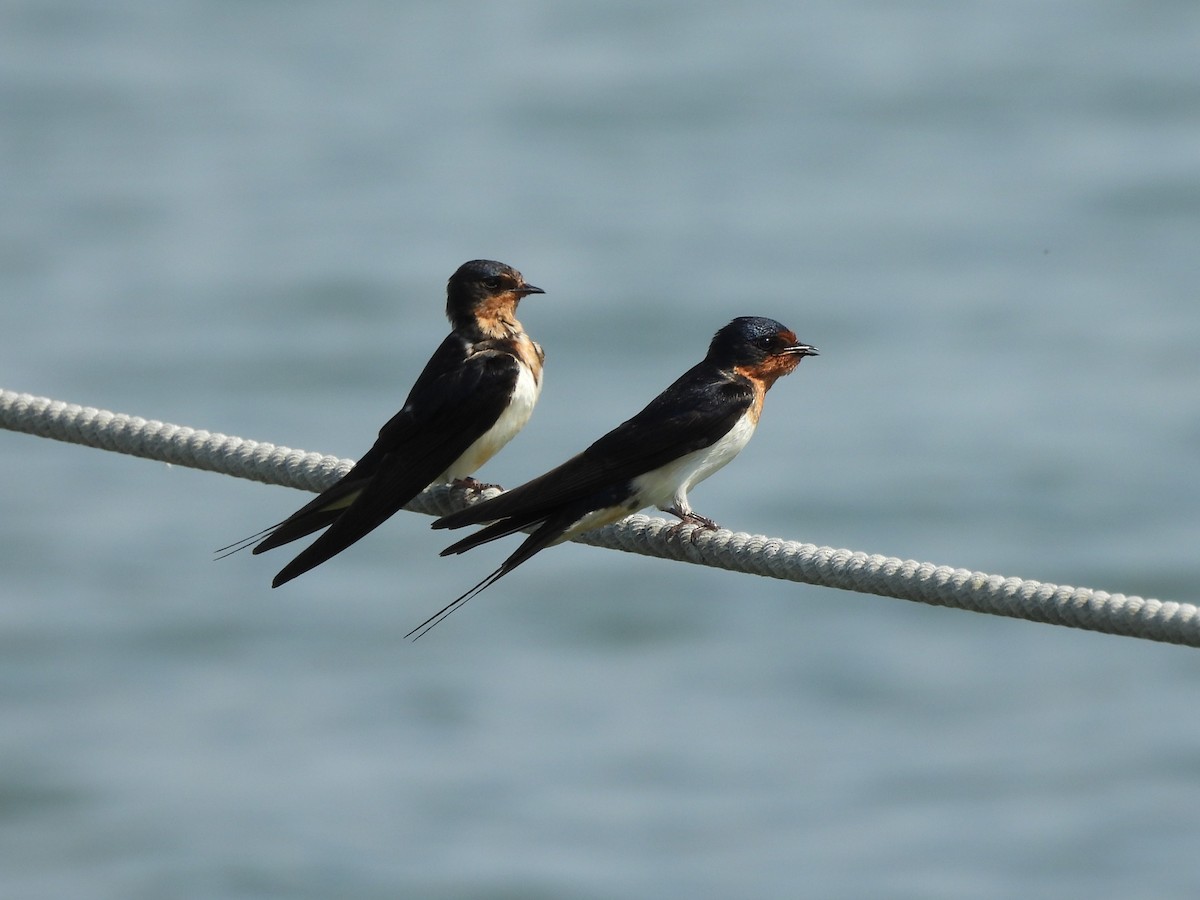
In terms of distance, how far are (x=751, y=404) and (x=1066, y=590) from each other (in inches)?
53.3

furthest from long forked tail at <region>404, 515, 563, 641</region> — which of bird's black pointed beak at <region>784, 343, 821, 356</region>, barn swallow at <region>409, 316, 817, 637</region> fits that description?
bird's black pointed beak at <region>784, 343, 821, 356</region>

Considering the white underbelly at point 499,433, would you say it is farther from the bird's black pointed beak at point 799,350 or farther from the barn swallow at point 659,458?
the bird's black pointed beak at point 799,350

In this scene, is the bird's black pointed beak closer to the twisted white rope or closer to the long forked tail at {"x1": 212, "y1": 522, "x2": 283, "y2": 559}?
the twisted white rope

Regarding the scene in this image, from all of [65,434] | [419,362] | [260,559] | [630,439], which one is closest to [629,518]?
[630,439]

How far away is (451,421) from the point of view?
3.70 meters

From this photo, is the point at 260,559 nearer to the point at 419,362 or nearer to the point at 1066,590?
the point at 419,362

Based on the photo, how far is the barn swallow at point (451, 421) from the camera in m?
3.40

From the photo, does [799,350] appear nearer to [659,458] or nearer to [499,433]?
[659,458]

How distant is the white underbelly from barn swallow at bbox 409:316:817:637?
0.27 metres

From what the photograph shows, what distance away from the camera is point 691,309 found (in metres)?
10.9

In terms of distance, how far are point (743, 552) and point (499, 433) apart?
96cm

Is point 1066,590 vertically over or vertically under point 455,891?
over

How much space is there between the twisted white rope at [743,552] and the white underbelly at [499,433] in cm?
6

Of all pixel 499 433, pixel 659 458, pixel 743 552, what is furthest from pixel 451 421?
pixel 743 552
